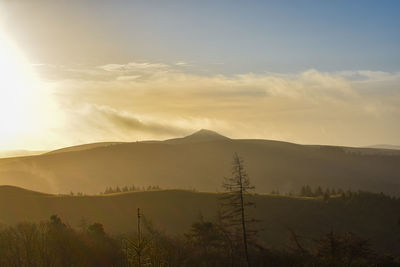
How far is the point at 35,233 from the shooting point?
45.9 metres

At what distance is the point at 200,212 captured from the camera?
10488 centimetres

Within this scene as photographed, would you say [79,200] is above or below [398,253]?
above

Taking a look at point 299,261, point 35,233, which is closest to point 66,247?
point 35,233

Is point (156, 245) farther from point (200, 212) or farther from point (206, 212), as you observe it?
point (206, 212)

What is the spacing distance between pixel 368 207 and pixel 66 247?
7463cm

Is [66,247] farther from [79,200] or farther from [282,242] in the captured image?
[79,200]

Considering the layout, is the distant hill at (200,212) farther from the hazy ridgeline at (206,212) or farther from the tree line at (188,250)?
the tree line at (188,250)

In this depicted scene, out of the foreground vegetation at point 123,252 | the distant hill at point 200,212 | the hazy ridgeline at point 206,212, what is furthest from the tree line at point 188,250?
the distant hill at point 200,212

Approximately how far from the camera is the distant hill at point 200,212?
94.1 meters

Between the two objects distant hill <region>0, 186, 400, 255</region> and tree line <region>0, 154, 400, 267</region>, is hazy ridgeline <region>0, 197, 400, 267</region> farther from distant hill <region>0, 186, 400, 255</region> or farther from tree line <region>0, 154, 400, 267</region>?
distant hill <region>0, 186, 400, 255</region>

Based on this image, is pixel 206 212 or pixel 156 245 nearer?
pixel 156 245

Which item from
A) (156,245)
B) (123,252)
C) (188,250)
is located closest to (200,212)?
(188,250)

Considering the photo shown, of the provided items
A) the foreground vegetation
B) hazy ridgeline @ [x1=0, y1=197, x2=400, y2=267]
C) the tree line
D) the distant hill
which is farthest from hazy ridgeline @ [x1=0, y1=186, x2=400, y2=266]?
the tree line

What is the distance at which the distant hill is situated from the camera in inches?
3706
